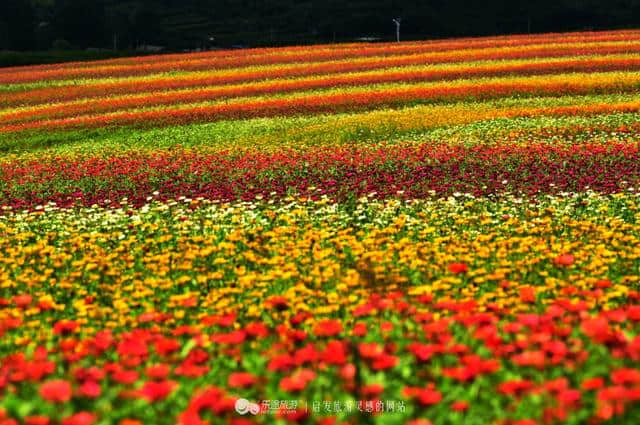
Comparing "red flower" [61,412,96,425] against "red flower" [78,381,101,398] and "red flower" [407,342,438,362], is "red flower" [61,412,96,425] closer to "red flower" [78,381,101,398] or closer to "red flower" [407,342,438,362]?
"red flower" [78,381,101,398]

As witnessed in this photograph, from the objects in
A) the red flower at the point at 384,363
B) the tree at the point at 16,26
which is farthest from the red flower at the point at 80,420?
the tree at the point at 16,26

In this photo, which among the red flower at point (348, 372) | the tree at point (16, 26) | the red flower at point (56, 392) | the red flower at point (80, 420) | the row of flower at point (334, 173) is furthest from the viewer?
the tree at point (16, 26)

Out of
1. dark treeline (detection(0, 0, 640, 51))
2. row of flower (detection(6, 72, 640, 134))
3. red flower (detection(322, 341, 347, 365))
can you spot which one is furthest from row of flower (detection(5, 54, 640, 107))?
dark treeline (detection(0, 0, 640, 51))

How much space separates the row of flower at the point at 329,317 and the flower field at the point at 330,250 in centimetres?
3

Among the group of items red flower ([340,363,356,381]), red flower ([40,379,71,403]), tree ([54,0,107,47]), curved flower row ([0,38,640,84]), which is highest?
tree ([54,0,107,47])

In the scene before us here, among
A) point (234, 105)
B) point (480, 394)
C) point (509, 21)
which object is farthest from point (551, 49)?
point (509, 21)

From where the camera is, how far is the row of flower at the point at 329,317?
458 centimetres

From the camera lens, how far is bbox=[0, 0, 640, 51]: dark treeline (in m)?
A: 121

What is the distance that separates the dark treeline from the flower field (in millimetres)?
85763

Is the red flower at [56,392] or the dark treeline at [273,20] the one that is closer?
the red flower at [56,392]

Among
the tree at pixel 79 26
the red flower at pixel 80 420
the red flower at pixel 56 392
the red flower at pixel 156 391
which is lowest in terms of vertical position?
the red flower at pixel 80 420

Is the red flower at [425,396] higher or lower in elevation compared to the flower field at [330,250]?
higher

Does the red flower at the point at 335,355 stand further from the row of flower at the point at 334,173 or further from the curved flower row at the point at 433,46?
the curved flower row at the point at 433,46

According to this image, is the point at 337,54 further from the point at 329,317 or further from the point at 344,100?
the point at 329,317
